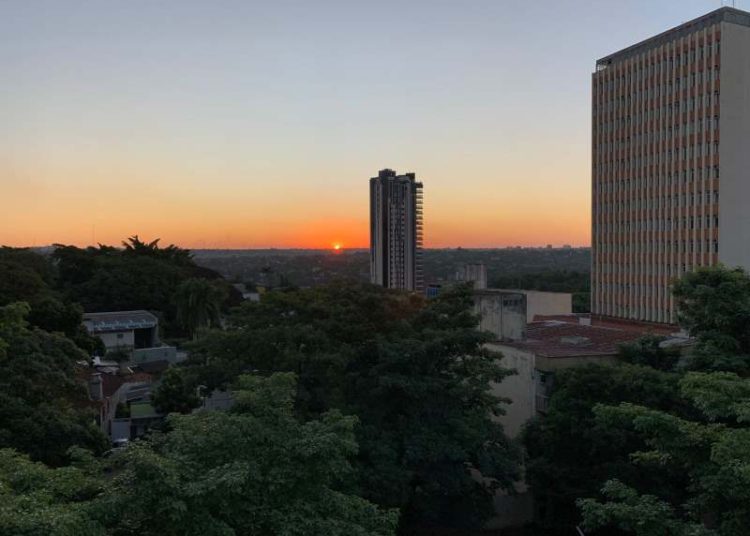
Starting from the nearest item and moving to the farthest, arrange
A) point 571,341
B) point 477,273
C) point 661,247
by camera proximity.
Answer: point 571,341
point 477,273
point 661,247

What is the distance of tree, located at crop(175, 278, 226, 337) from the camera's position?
169ft

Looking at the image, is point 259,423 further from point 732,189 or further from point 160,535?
point 732,189

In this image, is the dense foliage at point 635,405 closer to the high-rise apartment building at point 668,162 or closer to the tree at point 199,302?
the high-rise apartment building at point 668,162

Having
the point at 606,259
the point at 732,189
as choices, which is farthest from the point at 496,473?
the point at 606,259

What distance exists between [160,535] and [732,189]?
5247 cm

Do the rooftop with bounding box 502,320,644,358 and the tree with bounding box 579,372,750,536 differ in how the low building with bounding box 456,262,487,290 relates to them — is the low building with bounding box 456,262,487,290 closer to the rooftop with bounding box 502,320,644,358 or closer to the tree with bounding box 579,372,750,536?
the rooftop with bounding box 502,320,644,358

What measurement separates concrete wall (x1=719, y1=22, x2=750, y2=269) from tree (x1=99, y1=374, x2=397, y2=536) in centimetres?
4822

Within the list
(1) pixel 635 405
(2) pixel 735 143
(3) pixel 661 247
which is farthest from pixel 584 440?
(3) pixel 661 247

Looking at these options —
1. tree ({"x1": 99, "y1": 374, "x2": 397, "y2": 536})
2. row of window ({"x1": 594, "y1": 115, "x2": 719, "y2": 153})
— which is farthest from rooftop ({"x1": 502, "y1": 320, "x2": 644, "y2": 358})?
row of window ({"x1": 594, "y1": 115, "x2": 719, "y2": 153})

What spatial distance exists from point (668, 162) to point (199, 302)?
130 feet

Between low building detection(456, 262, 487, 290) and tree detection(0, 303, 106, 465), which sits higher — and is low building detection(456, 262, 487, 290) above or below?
above

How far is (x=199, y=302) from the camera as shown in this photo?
2035 inches

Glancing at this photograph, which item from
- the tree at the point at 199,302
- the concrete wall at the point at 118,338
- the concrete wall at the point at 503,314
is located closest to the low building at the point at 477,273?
the concrete wall at the point at 503,314

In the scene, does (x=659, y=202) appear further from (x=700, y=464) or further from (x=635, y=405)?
(x=700, y=464)
